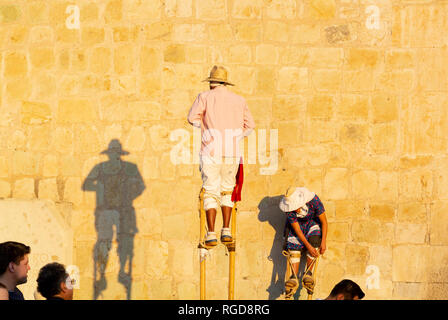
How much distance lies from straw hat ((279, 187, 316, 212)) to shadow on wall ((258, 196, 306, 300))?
517 millimetres

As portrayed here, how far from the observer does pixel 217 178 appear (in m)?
7.31

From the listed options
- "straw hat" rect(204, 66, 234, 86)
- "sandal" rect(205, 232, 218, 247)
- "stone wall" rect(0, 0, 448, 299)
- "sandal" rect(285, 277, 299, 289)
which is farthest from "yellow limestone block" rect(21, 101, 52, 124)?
"sandal" rect(285, 277, 299, 289)

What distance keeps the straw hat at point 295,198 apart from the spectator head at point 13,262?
3.07m

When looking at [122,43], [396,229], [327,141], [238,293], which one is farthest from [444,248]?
[122,43]

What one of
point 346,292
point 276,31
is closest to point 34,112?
point 276,31

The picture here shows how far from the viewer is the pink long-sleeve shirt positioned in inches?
285

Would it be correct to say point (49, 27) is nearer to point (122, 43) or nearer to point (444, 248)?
point (122, 43)

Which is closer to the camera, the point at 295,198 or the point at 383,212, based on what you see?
the point at 295,198

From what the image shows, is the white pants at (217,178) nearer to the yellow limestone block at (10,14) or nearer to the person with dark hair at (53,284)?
the person with dark hair at (53,284)

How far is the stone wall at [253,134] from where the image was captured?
28.9 feet

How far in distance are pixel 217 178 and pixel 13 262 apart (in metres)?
2.03

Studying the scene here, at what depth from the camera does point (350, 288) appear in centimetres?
593

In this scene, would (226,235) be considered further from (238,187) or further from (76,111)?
(76,111)

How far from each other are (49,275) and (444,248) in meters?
4.65
